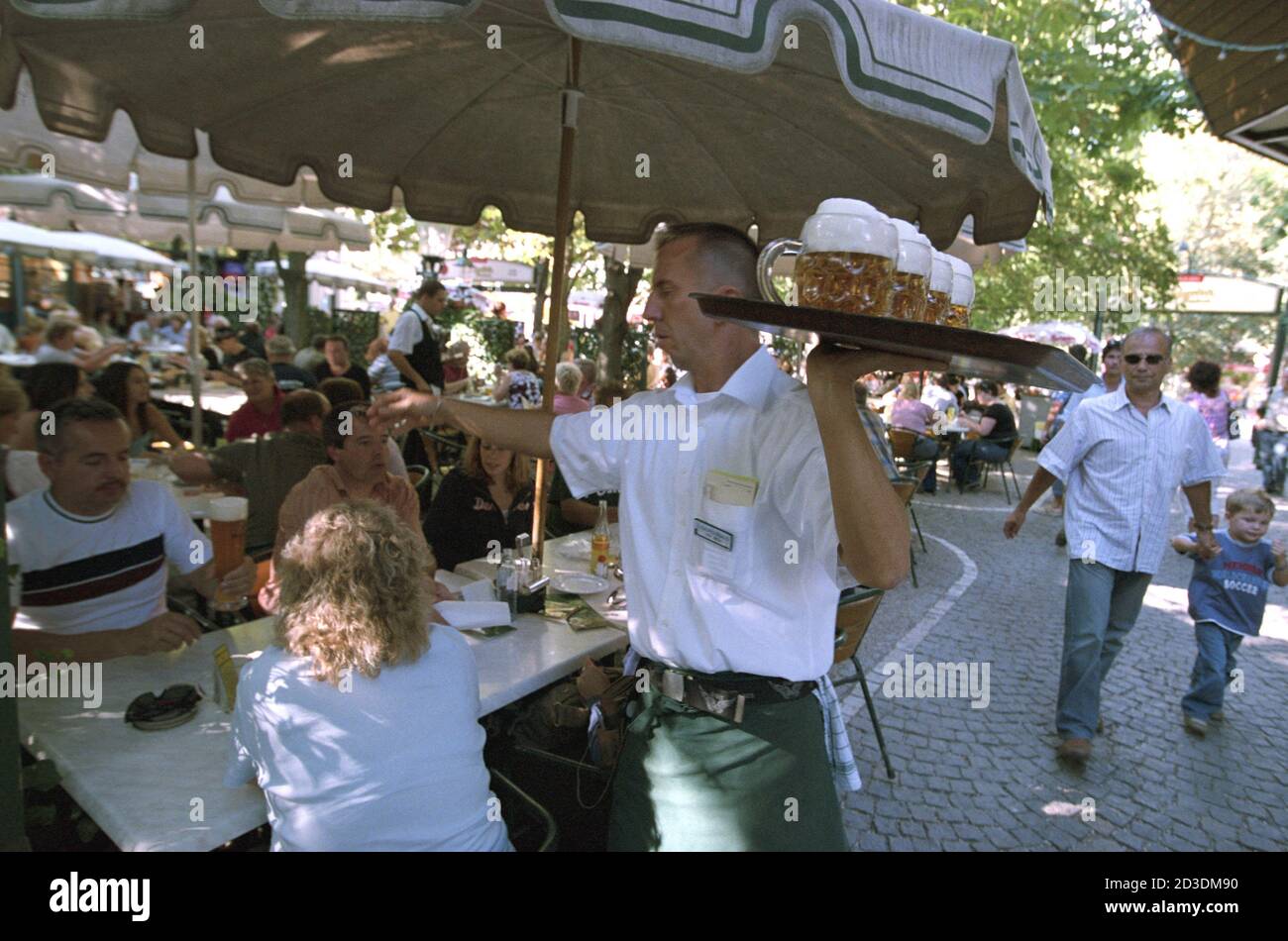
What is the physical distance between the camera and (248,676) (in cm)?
187

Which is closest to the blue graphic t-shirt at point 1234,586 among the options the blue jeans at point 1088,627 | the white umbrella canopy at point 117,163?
the blue jeans at point 1088,627

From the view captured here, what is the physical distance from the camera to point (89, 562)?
2.74m

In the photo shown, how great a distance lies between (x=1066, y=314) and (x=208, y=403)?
22.0 metres

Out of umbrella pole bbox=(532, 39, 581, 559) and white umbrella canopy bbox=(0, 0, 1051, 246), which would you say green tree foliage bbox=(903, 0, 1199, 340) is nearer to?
white umbrella canopy bbox=(0, 0, 1051, 246)

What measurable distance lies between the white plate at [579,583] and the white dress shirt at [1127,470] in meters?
2.52

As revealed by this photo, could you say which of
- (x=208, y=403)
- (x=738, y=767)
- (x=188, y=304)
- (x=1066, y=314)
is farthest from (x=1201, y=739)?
(x=1066, y=314)

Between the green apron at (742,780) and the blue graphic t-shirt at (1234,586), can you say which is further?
the blue graphic t-shirt at (1234,586)

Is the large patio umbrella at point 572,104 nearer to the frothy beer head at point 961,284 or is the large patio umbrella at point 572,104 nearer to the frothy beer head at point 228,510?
the frothy beer head at point 961,284

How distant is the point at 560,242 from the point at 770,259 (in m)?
1.93

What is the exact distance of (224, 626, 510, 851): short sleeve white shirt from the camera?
1806 mm

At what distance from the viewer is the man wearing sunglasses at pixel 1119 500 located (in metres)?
3.96

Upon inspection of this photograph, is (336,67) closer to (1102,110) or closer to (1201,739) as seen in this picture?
(1201,739)

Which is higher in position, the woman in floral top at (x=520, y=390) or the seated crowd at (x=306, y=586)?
the woman in floral top at (x=520, y=390)


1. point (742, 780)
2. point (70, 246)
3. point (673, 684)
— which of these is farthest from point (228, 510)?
point (70, 246)
